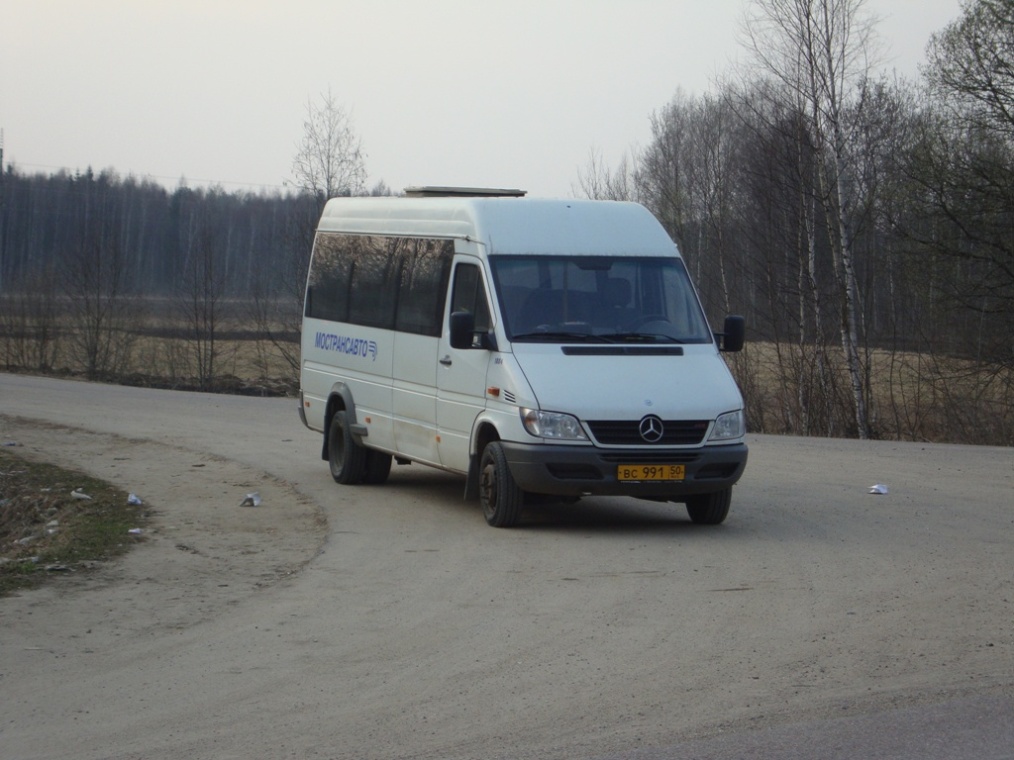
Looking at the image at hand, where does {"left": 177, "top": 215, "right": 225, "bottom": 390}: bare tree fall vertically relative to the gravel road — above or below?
above

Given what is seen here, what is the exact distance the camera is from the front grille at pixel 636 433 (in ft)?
35.3

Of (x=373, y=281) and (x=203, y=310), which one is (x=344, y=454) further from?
(x=203, y=310)

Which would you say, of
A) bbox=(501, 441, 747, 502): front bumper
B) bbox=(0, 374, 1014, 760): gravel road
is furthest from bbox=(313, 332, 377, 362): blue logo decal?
bbox=(501, 441, 747, 502): front bumper

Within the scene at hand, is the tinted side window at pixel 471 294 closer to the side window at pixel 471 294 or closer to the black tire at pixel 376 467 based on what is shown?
the side window at pixel 471 294

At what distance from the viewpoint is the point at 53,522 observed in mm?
12430

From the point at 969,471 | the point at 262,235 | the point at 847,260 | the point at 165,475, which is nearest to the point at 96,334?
the point at 847,260

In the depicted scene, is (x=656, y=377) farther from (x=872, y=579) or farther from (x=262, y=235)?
(x=262, y=235)

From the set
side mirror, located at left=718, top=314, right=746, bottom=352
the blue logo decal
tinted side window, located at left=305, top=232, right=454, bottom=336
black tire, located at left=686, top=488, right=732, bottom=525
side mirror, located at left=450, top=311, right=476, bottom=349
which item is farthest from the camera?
the blue logo decal

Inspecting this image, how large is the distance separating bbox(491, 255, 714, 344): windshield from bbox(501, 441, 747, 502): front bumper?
1.10m

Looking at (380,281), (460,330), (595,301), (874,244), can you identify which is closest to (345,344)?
(380,281)

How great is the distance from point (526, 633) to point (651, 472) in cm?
352

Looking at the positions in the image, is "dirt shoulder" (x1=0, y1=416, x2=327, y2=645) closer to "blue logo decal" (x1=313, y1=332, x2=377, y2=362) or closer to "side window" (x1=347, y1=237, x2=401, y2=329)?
"blue logo decal" (x1=313, y1=332, x2=377, y2=362)

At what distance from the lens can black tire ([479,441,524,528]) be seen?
1109 cm

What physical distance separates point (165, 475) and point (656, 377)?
6595 millimetres
